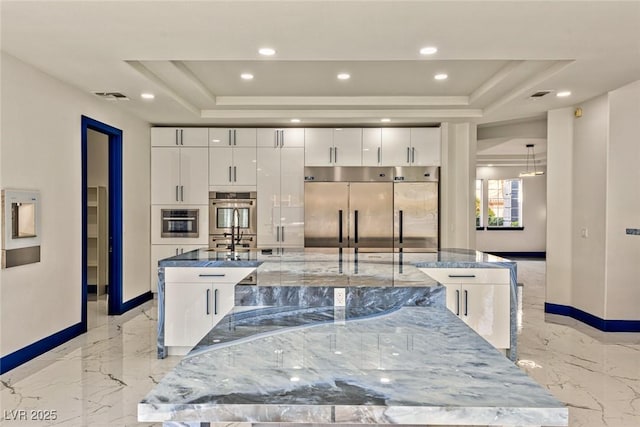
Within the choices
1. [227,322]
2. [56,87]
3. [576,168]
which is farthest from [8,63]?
[576,168]

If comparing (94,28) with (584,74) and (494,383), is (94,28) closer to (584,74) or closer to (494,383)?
(494,383)

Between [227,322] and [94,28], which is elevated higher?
[94,28]

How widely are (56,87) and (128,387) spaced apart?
2.86m

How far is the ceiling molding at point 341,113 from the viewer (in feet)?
18.8

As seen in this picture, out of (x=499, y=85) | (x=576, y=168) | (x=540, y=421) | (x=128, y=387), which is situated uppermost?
(x=499, y=85)

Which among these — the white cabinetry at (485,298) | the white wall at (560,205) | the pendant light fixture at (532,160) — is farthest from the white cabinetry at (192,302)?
the pendant light fixture at (532,160)

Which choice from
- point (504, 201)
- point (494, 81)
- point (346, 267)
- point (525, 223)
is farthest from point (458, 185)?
point (525, 223)

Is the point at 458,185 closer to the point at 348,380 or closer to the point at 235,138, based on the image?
the point at 235,138

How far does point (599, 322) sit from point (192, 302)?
4.22 metres

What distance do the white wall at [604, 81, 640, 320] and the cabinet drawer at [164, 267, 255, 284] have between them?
154 inches

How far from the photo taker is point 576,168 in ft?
17.5

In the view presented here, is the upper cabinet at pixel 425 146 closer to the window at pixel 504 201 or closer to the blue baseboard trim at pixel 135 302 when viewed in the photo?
the blue baseboard trim at pixel 135 302

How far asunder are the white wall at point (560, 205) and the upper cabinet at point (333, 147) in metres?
2.46

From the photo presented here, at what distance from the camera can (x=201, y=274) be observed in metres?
3.64
